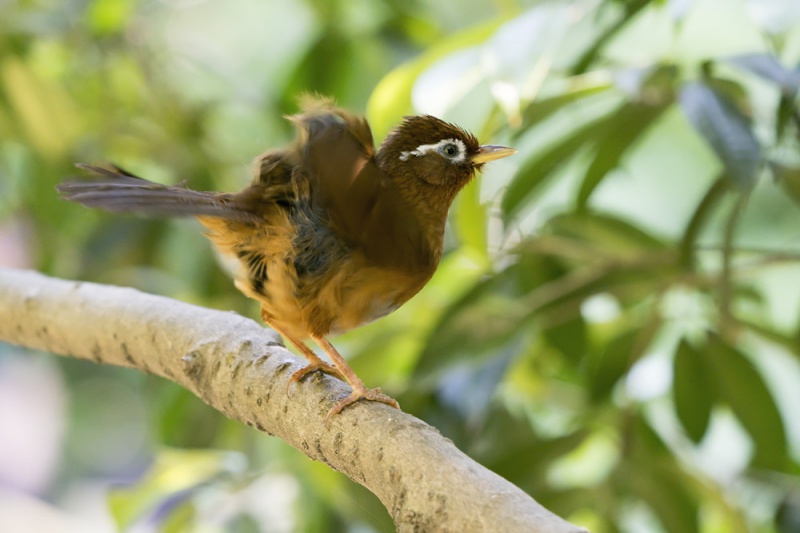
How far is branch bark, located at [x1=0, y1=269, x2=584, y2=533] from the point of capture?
41.3 inches

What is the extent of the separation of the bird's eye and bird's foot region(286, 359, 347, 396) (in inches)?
18.0

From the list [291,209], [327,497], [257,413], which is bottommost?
[327,497]

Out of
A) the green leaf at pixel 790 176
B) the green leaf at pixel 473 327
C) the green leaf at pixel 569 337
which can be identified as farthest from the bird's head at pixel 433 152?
the green leaf at pixel 569 337

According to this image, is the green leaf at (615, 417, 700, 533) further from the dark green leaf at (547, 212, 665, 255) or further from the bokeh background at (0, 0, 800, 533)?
the dark green leaf at (547, 212, 665, 255)

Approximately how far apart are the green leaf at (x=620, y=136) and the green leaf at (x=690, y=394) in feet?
1.64

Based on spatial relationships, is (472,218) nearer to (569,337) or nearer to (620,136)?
(620,136)

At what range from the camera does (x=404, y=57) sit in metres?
2.93

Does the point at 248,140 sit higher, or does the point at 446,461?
the point at 446,461

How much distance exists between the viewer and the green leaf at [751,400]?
2.10 m

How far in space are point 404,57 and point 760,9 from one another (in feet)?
4.62

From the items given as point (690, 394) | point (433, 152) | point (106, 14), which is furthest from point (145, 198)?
point (106, 14)

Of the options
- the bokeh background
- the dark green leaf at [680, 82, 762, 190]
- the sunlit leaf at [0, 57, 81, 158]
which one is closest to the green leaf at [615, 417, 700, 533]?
the bokeh background

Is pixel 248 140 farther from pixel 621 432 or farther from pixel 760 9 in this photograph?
pixel 760 9

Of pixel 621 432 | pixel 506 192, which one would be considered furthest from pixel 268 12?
pixel 621 432
